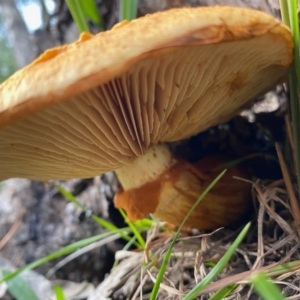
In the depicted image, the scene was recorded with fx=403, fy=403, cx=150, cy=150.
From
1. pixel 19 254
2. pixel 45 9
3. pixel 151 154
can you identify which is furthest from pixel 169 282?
pixel 45 9

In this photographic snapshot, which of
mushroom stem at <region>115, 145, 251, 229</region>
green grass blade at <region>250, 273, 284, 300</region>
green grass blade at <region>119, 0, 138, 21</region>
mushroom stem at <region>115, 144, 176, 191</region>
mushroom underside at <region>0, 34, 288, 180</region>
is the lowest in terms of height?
mushroom stem at <region>115, 145, 251, 229</region>

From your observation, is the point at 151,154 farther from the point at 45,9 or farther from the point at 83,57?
the point at 45,9

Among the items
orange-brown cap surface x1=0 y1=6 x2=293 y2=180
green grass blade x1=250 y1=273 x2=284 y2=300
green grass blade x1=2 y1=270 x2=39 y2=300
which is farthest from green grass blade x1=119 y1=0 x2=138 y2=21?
green grass blade x1=250 y1=273 x2=284 y2=300

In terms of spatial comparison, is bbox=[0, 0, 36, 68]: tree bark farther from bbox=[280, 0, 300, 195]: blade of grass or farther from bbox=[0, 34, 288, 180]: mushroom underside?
bbox=[280, 0, 300, 195]: blade of grass

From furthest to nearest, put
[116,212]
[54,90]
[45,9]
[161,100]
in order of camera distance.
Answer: [45,9]
[116,212]
[161,100]
[54,90]

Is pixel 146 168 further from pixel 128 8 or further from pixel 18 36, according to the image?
A: pixel 18 36

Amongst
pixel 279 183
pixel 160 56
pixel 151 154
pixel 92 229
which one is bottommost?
pixel 92 229

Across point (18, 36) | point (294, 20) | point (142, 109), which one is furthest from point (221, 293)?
point (18, 36)
